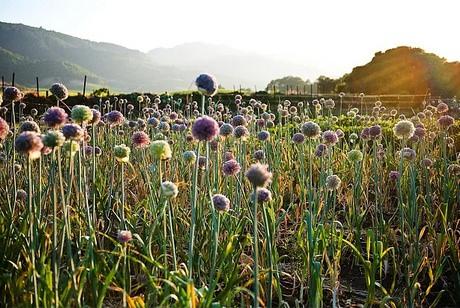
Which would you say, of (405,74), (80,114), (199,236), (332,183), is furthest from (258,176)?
(405,74)

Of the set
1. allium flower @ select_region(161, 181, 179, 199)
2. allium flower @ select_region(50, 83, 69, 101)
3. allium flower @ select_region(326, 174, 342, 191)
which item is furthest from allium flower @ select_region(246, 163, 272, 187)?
allium flower @ select_region(50, 83, 69, 101)

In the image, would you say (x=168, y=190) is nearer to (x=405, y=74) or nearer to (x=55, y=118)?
(x=55, y=118)

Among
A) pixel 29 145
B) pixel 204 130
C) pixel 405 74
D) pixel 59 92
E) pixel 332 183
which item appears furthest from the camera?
pixel 405 74

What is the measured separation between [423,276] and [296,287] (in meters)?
0.95

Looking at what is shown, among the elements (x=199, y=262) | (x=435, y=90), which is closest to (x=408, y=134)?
(x=199, y=262)

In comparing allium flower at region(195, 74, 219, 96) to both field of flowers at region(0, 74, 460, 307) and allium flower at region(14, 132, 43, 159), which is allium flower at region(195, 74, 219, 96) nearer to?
field of flowers at region(0, 74, 460, 307)

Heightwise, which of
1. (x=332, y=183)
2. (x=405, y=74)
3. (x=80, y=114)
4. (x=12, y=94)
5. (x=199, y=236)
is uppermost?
(x=405, y=74)

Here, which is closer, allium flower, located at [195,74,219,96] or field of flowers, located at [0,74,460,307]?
field of flowers, located at [0,74,460,307]

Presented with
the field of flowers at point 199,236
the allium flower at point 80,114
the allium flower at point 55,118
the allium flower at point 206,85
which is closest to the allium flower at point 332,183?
the field of flowers at point 199,236

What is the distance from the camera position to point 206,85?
2.61 m

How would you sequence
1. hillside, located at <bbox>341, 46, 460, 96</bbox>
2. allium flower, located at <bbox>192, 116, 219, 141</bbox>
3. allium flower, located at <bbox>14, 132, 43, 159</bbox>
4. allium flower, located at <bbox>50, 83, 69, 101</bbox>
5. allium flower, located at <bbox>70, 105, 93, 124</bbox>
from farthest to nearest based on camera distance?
hillside, located at <bbox>341, 46, 460, 96</bbox> → allium flower, located at <bbox>50, 83, 69, 101</bbox> → allium flower, located at <bbox>70, 105, 93, 124</bbox> → allium flower, located at <bbox>192, 116, 219, 141</bbox> → allium flower, located at <bbox>14, 132, 43, 159</bbox>

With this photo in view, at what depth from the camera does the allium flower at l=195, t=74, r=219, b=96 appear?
8.54ft

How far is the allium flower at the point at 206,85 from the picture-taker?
2.60m

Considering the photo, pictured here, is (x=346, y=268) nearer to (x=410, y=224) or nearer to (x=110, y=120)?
(x=410, y=224)
